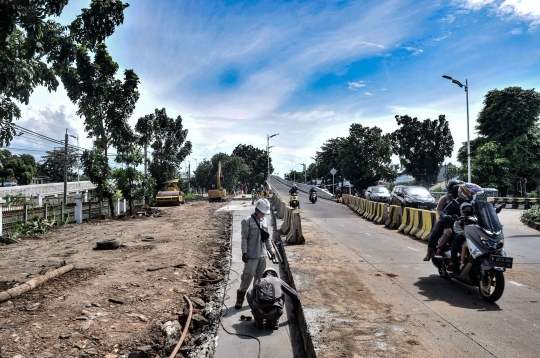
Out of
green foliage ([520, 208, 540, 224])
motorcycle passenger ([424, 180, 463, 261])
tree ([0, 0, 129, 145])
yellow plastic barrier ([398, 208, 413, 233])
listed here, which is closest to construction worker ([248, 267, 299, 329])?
motorcycle passenger ([424, 180, 463, 261])

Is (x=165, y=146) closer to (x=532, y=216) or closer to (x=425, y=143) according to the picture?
(x=425, y=143)

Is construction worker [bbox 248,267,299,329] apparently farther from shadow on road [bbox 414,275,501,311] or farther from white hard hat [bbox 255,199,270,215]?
shadow on road [bbox 414,275,501,311]

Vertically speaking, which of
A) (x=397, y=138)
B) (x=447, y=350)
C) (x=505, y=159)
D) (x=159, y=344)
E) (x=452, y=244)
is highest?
(x=397, y=138)

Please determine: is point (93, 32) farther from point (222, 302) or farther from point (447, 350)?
point (447, 350)

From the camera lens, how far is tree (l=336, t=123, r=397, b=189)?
127 ft

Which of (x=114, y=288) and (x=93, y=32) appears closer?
(x=114, y=288)

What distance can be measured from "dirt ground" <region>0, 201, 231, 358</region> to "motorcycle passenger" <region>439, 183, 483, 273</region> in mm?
4137

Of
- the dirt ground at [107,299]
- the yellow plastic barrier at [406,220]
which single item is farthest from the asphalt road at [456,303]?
the yellow plastic barrier at [406,220]

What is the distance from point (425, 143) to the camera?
43.3 meters

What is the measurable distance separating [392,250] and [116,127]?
819 inches

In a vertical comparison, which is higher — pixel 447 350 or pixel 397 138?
pixel 397 138

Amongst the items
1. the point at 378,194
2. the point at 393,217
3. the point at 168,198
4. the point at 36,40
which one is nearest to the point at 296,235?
the point at 393,217

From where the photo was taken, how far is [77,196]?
21.4m

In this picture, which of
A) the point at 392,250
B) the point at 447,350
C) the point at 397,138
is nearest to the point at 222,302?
the point at 447,350
